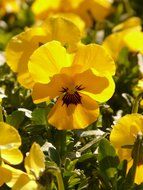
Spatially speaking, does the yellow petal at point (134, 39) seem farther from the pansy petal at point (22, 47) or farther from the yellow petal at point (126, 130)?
the yellow petal at point (126, 130)

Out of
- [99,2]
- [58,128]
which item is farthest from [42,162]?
[99,2]

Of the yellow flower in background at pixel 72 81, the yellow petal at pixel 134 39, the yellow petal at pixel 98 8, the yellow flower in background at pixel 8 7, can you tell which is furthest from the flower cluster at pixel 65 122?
the yellow flower in background at pixel 8 7

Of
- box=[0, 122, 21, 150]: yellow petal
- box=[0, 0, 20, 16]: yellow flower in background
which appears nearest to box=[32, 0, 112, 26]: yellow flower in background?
box=[0, 0, 20, 16]: yellow flower in background

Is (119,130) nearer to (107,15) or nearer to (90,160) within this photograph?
(90,160)

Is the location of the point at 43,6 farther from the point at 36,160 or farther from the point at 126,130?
the point at 36,160

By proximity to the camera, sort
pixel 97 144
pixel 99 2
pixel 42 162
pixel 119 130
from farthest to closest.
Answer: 1. pixel 99 2
2. pixel 97 144
3. pixel 119 130
4. pixel 42 162

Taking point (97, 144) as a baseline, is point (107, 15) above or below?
above
